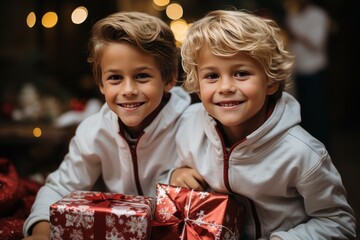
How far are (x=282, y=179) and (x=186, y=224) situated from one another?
0.93 feet

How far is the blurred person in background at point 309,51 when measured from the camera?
12.6 feet

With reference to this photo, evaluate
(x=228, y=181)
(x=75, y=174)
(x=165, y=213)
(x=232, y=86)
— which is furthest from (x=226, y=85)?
(x=75, y=174)

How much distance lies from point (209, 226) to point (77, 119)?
4.75ft

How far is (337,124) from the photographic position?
5531 mm

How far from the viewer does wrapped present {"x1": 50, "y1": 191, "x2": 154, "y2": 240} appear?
1.24 m

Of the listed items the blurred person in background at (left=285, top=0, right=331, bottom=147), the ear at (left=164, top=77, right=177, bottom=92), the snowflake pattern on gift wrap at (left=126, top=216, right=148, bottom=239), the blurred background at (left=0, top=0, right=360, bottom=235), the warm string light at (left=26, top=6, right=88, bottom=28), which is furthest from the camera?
the blurred person in background at (left=285, top=0, right=331, bottom=147)

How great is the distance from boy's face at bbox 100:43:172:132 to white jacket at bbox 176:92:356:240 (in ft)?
0.63

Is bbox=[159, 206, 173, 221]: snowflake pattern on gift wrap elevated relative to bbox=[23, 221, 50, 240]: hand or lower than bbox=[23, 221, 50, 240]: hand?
elevated

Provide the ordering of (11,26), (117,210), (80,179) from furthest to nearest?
(11,26) → (80,179) → (117,210)

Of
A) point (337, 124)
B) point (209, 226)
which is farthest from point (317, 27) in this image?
point (209, 226)

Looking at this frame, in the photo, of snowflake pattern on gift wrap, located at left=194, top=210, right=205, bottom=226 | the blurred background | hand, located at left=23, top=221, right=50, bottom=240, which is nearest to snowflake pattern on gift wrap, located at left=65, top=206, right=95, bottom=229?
hand, located at left=23, top=221, right=50, bottom=240

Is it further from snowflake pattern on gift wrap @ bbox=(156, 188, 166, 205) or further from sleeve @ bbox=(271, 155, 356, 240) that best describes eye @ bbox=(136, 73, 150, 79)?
sleeve @ bbox=(271, 155, 356, 240)

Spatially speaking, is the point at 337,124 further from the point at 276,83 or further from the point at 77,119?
the point at 276,83

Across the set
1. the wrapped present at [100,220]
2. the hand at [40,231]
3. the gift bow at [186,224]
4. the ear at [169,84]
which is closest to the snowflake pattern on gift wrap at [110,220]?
the wrapped present at [100,220]
